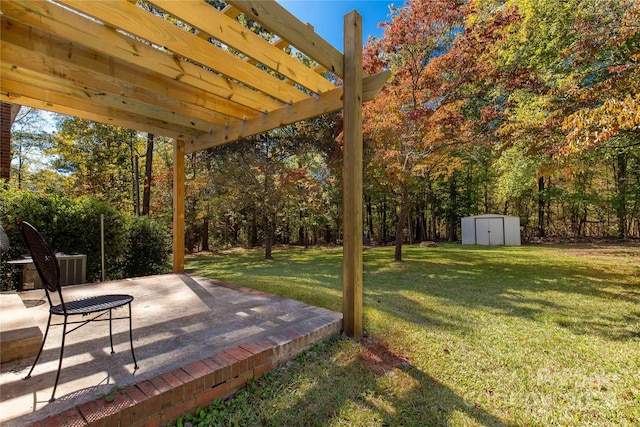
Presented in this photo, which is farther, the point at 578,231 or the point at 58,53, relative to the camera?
the point at 578,231

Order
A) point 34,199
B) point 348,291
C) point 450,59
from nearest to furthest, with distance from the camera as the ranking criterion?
point 348,291 < point 34,199 < point 450,59

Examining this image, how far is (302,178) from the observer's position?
1079 centimetres

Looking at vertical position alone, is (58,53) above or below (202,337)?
above

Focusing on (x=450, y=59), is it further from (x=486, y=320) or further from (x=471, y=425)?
(x=471, y=425)

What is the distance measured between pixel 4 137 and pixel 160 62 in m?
5.21

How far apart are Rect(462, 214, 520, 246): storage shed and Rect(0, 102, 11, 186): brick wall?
18.0m

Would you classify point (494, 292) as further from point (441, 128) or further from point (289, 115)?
point (289, 115)

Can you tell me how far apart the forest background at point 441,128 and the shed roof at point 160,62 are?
11.8 feet

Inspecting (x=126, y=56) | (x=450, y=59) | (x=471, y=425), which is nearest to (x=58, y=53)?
(x=126, y=56)

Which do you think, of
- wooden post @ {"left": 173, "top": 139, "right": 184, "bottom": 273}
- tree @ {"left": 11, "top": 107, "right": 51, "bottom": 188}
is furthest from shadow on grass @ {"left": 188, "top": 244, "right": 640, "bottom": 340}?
tree @ {"left": 11, "top": 107, "right": 51, "bottom": 188}

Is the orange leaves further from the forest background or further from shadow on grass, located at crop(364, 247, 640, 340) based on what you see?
shadow on grass, located at crop(364, 247, 640, 340)

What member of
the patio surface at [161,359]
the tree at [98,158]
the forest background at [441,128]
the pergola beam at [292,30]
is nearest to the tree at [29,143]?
the forest background at [441,128]

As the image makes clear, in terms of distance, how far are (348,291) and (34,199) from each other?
5.27 metres

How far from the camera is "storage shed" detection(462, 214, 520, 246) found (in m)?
15.3
